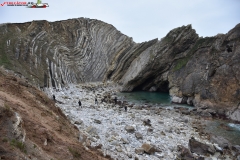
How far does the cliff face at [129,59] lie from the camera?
39219 mm

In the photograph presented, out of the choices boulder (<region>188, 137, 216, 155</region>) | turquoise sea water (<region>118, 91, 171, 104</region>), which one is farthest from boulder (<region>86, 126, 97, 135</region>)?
turquoise sea water (<region>118, 91, 171, 104</region>)

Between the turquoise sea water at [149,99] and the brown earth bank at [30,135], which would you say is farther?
the turquoise sea water at [149,99]

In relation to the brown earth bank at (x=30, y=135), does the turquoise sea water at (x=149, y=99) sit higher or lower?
lower

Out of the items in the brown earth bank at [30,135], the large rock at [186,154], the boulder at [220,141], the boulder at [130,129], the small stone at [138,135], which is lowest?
the large rock at [186,154]

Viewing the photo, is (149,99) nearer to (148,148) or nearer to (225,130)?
(225,130)

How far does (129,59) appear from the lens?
71.3 m

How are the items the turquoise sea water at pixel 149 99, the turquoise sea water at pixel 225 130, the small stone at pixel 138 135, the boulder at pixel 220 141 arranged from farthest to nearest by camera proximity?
the turquoise sea water at pixel 149 99, the turquoise sea water at pixel 225 130, the boulder at pixel 220 141, the small stone at pixel 138 135

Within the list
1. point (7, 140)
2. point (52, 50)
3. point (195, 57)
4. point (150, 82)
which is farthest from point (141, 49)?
point (7, 140)

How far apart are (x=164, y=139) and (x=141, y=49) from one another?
47.8 m

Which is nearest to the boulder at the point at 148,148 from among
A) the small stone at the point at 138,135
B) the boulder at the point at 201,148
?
the small stone at the point at 138,135

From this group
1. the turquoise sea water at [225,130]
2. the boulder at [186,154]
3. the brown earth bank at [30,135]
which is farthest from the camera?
the turquoise sea water at [225,130]

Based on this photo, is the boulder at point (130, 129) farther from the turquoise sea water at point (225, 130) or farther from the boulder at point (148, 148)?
the turquoise sea water at point (225, 130)

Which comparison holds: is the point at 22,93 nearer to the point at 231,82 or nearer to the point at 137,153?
the point at 137,153

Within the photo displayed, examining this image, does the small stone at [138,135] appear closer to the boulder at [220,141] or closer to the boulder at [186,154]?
the boulder at [186,154]
